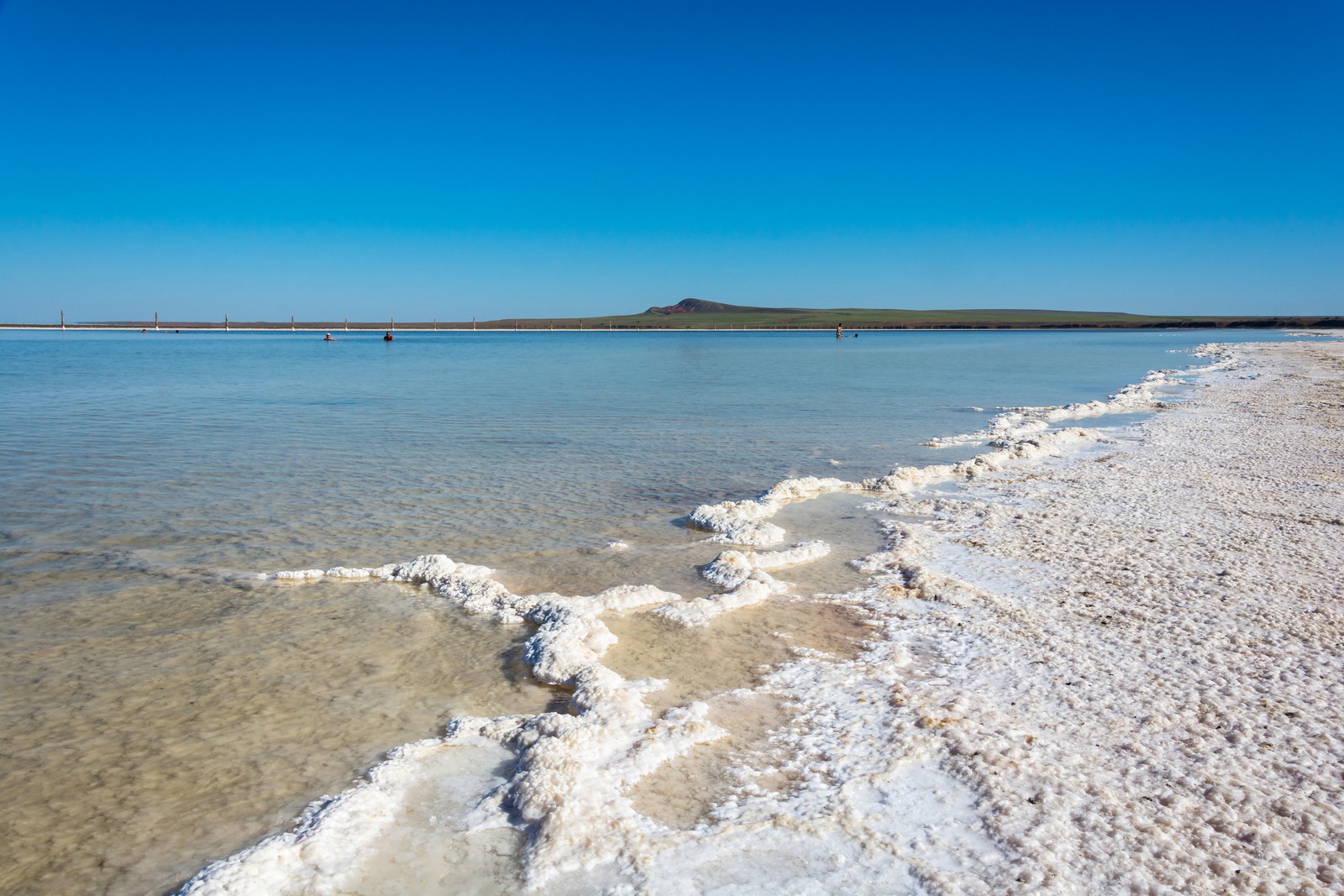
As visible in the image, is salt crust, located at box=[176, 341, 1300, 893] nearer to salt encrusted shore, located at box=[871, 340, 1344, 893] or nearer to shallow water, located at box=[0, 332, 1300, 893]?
salt encrusted shore, located at box=[871, 340, 1344, 893]

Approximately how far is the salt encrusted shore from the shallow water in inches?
38.0

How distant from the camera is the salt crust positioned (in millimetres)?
2797

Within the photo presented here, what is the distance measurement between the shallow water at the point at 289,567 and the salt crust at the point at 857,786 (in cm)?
25

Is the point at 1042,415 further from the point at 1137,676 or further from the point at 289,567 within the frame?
the point at 289,567

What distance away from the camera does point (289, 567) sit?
6.48 meters

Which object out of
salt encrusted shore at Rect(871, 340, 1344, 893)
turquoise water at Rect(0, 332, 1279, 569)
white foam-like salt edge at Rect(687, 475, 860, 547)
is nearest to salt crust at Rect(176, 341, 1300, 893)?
salt encrusted shore at Rect(871, 340, 1344, 893)

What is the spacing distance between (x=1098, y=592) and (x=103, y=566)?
7.40 meters

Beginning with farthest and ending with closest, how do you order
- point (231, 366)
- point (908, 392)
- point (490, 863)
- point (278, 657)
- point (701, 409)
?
point (231, 366) < point (908, 392) < point (701, 409) < point (278, 657) < point (490, 863)

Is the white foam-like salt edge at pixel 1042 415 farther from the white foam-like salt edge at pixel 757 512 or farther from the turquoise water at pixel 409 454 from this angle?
the white foam-like salt edge at pixel 757 512

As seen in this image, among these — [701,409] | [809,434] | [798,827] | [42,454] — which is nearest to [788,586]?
[798,827]

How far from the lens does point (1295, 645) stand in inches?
176

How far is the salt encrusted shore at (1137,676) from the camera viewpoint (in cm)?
284

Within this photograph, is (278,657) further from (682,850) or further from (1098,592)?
(1098,592)

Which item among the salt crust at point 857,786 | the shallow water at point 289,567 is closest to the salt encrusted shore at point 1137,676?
the salt crust at point 857,786
